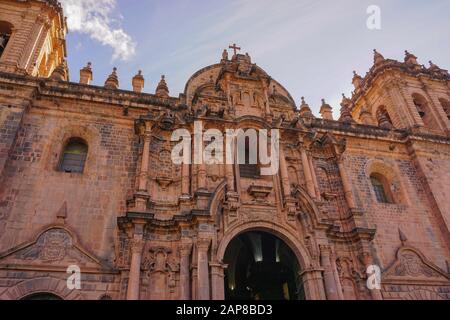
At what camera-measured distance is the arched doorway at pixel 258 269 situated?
14.2 metres

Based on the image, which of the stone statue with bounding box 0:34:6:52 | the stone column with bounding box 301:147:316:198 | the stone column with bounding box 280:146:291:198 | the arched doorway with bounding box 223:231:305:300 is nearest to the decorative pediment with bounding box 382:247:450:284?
the arched doorway with bounding box 223:231:305:300

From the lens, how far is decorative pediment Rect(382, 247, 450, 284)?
42.3 feet

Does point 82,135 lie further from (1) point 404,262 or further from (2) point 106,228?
(1) point 404,262

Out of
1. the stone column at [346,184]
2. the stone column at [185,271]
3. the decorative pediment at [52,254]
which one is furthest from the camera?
the stone column at [346,184]

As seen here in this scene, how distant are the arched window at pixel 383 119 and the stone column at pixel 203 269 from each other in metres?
12.3

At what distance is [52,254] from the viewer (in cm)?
1027

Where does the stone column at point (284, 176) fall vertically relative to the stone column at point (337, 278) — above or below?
above

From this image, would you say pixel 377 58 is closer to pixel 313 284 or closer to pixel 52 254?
pixel 313 284

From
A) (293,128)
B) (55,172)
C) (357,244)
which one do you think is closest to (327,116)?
(293,128)

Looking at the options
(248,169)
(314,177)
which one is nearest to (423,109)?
(314,177)

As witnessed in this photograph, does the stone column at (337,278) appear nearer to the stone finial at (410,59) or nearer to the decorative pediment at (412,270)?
the decorative pediment at (412,270)

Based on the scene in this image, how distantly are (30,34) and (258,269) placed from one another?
15.3 metres

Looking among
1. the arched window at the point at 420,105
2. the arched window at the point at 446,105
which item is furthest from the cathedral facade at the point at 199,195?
the arched window at the point at 446,105
